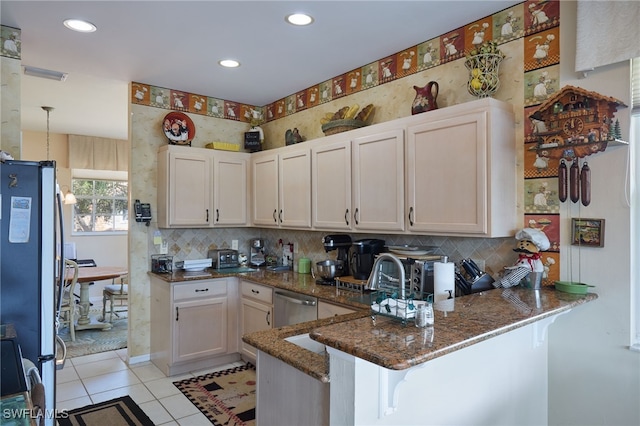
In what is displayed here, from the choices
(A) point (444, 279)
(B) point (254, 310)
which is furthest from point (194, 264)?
(A) point (444, 279)

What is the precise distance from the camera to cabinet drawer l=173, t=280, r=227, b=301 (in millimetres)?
3600

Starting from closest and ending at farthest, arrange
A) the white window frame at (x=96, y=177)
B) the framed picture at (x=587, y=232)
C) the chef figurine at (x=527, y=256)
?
the framed picture at (x=587, y=232)
the chef figurine at (x=527, y=256)
the white window frame at (x=96, y=177)

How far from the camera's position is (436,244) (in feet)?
9.61

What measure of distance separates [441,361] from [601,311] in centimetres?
106

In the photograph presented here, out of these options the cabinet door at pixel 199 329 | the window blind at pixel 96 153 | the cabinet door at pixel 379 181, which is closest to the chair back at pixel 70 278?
the cabinet door at pixel 199 329

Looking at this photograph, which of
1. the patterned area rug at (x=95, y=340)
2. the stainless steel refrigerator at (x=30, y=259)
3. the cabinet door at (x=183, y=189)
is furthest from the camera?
the patterned area rug at (x=95, y=340)

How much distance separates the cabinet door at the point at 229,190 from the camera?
4.16m

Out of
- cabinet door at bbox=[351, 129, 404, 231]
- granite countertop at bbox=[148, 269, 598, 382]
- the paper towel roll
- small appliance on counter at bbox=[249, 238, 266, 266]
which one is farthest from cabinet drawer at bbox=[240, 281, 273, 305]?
the paper towel roll

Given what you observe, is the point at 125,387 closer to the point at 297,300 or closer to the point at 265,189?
the point at 297,300

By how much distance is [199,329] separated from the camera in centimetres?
371

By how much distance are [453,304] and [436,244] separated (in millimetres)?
1043

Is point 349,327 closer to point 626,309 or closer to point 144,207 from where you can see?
point 626,309

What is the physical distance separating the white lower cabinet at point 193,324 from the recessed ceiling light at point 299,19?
2.36m

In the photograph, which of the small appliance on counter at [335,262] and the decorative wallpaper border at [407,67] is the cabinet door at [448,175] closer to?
the decorative wallpaper border at [407,67]
